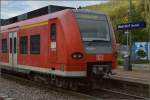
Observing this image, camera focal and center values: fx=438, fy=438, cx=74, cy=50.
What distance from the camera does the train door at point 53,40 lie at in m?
15.3

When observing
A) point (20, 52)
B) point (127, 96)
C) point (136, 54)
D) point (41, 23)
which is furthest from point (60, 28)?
point (136, 54)

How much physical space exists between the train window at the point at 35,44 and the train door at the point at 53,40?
1.42 m

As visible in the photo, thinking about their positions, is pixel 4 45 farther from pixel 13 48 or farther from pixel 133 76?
pixel 133 76

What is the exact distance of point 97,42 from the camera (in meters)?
14.9

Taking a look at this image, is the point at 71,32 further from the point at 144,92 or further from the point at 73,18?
the point at 144,92

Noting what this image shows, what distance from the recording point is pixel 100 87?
17.1 m

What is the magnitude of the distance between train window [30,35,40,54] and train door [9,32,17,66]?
8.63ft

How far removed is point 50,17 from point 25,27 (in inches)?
126

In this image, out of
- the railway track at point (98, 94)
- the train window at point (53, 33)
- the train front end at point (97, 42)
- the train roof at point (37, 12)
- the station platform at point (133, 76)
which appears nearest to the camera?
the railway track at point (98, 94)

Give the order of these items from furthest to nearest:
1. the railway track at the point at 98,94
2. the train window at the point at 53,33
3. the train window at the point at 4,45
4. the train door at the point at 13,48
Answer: the train window at the point at 4,45 < the train door at the point at 13,48 < the train window at the point at 53,33 < the railway track at the point at 98,94

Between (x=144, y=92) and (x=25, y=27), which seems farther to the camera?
(x=25, y=27)

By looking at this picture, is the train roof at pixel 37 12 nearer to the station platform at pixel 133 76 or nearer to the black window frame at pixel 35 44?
the black window frame at pixel 35 44

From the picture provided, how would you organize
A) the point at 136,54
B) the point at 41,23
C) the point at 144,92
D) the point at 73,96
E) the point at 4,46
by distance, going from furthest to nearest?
1. the point at 136,54
2. the point at 4,46
3. the point at 41,23
4. the point at 144,92
5. the point at 73,96

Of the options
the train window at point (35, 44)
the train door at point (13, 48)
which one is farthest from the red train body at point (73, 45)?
the train door at point (13, 48)
